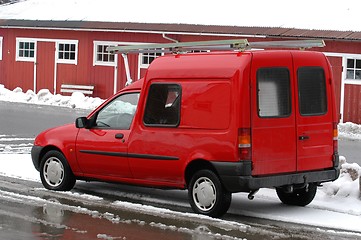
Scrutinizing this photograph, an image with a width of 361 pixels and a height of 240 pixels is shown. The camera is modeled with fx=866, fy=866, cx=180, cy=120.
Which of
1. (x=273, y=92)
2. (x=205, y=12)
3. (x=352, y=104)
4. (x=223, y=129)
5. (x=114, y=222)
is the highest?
(x=205, y=12)

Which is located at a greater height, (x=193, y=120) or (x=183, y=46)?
(x=183, y=46)

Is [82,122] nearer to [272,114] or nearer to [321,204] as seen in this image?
[272,114]

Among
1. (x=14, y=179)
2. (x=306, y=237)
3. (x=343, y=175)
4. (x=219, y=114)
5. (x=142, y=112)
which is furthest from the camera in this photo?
(x=14, y=179)

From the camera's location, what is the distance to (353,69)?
2692 cm

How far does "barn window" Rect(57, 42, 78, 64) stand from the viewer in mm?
35125

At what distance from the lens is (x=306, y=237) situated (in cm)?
944

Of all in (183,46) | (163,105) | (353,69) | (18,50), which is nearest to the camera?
(163,105)

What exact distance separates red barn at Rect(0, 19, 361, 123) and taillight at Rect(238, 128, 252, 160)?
1620cm

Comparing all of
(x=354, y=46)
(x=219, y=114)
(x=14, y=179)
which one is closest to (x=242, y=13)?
(x=354, y=46)

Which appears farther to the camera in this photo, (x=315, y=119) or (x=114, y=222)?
(x=315, y=119)

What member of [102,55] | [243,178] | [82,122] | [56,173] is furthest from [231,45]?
[102,55]

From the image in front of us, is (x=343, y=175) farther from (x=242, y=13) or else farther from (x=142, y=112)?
(x=242, y=13)

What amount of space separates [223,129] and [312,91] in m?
1.45

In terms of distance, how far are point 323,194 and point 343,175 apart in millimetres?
456
